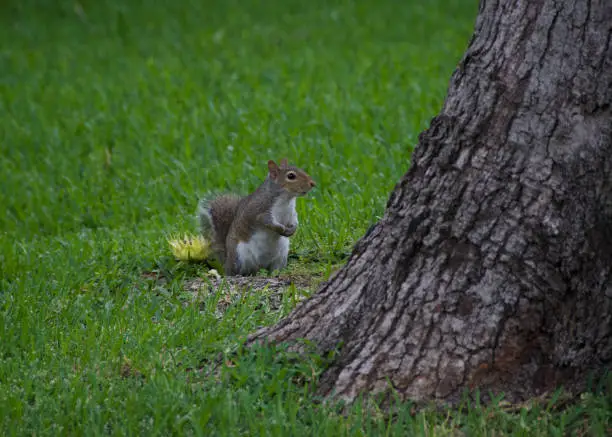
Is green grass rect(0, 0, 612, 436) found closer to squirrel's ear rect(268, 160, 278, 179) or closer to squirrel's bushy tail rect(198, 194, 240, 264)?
squirrel's bushy tail rect(198, 194, 240, 264)

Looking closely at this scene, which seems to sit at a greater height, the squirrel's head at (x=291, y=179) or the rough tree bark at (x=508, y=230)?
the rough tree bark at (x=508, y=230)

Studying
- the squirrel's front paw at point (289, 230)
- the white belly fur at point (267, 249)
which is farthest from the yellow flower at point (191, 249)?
the squirrel's front paw at point (289, 230)

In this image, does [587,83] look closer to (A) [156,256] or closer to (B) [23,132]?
(A) [156,256]

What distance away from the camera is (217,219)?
6.07 metres

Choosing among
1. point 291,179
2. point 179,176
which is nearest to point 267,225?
point 291,179

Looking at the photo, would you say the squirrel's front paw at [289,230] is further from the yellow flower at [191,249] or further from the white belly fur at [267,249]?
the yellow flower at [191,249]

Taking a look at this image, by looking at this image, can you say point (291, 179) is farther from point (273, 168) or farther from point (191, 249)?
point (191, 249)

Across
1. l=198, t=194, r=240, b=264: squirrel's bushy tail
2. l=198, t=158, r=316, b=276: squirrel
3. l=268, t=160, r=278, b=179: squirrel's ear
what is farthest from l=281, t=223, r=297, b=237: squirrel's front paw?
l=198, t=194, r=240, b=264: squirrel's bushy tail

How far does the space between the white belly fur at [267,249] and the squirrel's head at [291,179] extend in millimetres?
103

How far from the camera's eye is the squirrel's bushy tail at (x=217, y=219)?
603cm

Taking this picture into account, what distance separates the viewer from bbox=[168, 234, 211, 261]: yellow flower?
5801mm

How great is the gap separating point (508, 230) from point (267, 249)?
2.30 meters

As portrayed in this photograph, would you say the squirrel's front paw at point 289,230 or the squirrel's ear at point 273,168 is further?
the squirrel's ear at point 273,168

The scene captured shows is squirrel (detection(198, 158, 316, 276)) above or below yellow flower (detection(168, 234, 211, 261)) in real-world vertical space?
above
